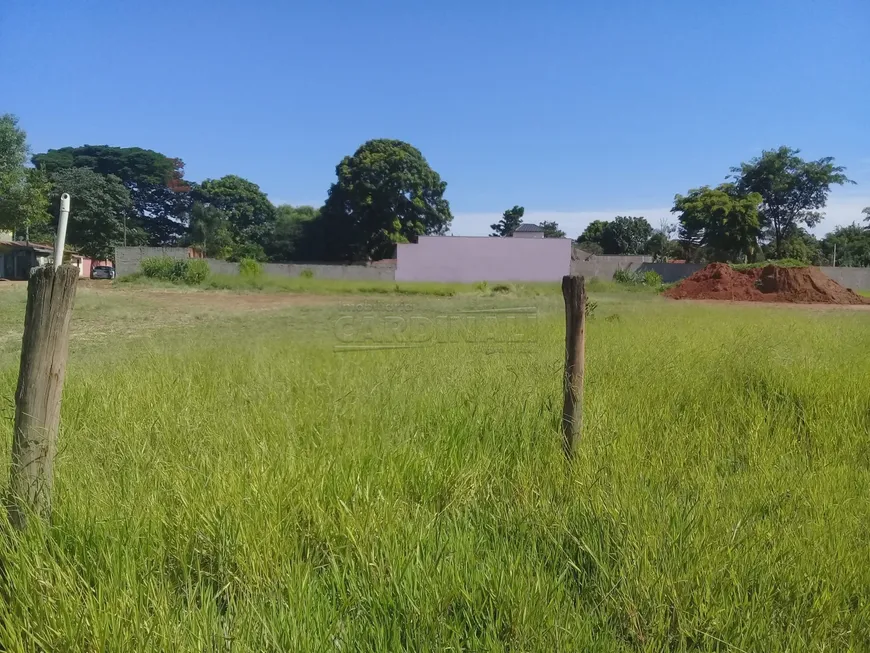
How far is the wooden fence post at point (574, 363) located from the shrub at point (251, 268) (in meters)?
3.64

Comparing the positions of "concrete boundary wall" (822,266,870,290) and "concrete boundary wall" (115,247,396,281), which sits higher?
"concrete boundary wall" (822,266,870,290)

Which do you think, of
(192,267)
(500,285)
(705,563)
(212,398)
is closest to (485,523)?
(705,563)

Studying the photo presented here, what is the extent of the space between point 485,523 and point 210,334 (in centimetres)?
532

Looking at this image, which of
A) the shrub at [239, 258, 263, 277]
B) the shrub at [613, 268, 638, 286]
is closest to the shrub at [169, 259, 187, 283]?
the shrub at [239, 258, 263, 277]

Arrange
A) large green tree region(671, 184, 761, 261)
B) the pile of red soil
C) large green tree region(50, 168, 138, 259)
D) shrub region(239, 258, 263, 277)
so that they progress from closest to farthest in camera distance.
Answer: shrub region(239, 258, 263, 277), large green tree region(50, 168, 138, 259), the pile of red soil, large green tree region(671, 184, 761, 261)

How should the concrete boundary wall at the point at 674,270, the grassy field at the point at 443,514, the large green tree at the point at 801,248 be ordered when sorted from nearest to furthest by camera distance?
the grassy field at the point at 443,514 < the concrete boundary wall at the point at 674,270 < the large green tree at the point at 801,248

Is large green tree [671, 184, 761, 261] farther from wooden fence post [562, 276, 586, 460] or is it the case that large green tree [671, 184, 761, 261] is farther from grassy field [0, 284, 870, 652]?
wooden fence post [562, 276, 586, 460]

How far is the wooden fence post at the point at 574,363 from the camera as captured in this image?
2.97 metres

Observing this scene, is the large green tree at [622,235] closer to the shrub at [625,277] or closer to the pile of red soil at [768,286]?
the shrub at [625,277]

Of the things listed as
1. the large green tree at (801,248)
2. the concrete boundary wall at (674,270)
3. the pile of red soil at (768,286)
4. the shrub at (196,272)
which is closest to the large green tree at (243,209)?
the shrub at (196,272)

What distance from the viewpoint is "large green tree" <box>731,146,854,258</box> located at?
2998 centimetres

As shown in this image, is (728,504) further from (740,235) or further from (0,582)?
(740,235)

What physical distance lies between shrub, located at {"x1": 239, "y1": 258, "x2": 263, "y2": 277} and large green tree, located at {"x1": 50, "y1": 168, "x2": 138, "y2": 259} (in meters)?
8.21

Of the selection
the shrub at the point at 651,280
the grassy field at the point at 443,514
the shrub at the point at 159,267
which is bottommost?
the grassy field at the point at 443,514
